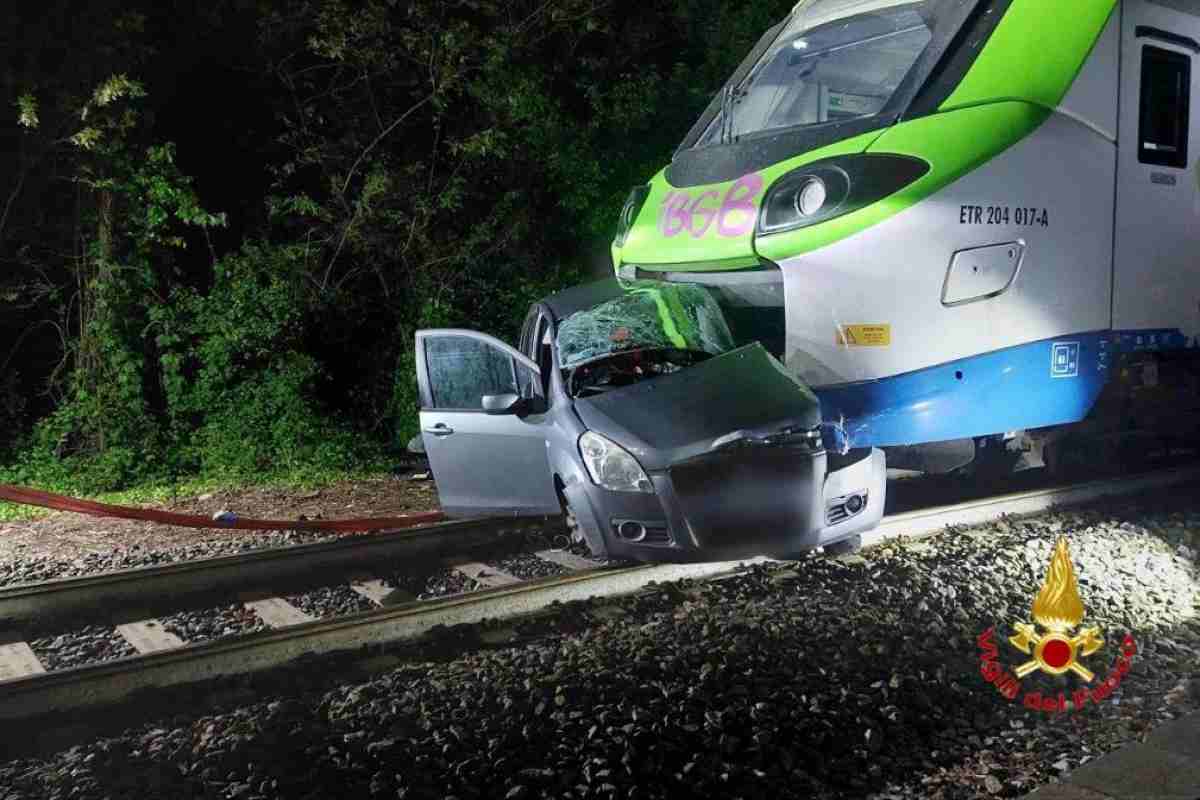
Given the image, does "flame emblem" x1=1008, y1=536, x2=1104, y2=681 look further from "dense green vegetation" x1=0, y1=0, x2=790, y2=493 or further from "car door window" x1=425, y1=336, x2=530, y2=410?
"dense green vegetation" x1=0, y1=0, x2=790, y2=493

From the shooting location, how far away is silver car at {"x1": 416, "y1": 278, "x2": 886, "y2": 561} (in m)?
5.48

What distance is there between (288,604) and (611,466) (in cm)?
205

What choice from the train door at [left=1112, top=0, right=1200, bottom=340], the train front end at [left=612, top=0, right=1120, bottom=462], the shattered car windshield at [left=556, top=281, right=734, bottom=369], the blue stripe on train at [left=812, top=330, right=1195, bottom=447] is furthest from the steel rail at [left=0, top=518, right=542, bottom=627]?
the train door at [left=1112, top=0, right=1200, bottom=340]

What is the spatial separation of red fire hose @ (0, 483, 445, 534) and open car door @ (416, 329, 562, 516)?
1156mm

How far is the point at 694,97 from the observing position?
13211 mm

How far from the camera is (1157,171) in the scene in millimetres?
7137

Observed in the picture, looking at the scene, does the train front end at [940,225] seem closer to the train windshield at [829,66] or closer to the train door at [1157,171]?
the train windshield at [829,66]

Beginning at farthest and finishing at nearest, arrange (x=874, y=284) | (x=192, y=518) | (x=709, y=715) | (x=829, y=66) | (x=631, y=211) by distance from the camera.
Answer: (x=631, y=211)
(x=192, y=518)
(x=829, y=66)
(x=874, y=284)
(x=709, y=715)

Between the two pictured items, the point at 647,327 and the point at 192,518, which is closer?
the point at 647,327

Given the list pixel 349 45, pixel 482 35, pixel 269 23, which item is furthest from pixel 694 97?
pixel 269 23

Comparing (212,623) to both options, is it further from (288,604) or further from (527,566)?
(527,566)

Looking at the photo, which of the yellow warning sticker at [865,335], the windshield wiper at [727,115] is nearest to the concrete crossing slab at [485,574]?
the yellow warning sticker at [865,335]

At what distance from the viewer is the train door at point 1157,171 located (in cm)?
684

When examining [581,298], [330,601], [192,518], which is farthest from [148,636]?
[581,298]
